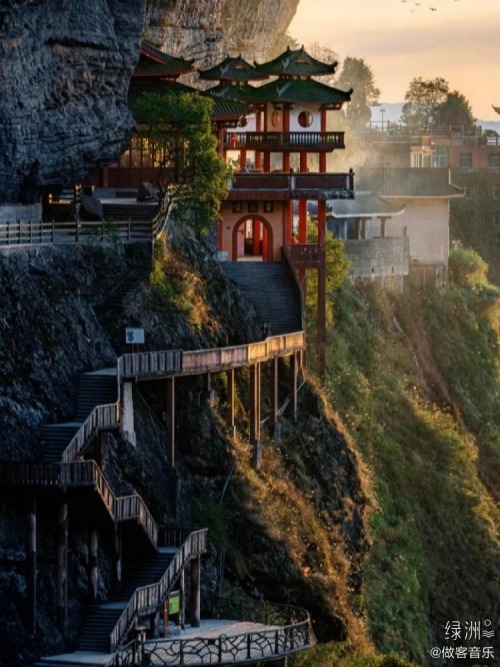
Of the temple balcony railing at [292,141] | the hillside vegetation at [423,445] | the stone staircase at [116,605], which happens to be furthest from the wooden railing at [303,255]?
the stone staircase at [116,605]

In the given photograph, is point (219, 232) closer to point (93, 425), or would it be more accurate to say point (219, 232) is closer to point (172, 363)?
point (172, 363)

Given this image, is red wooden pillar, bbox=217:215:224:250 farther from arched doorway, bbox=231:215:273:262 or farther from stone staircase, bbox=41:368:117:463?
stone staircase, bbox=41:368:117:463

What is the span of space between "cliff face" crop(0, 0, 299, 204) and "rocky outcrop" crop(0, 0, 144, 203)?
0.03m

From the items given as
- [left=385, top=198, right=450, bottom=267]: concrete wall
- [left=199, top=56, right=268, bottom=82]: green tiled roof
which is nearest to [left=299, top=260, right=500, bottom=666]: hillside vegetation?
[left=385, top=198, right=450, bottom=267]: concrete wall

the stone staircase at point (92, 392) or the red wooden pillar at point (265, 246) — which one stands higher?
the red wooden pillar at point (265, 246)

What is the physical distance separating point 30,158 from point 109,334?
6777mm

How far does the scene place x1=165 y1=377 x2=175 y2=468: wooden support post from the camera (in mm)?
82875

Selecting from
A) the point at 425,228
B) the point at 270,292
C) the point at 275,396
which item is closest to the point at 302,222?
the point at 270,292

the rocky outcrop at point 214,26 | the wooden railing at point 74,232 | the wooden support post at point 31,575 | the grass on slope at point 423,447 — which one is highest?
the rocky outcrop at point 214,26

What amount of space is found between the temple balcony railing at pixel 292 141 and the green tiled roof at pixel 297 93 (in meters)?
1.29

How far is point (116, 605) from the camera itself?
75.8 m

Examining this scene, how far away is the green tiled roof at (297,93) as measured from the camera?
107500 mm

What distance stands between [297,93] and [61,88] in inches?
829

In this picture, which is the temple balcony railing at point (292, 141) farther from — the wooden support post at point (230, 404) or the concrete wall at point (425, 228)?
the concrete wall at point (425, 228)
